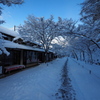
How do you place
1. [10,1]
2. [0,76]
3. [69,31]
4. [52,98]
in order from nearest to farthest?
[52,98], [10,1], [0,76], [69,31]

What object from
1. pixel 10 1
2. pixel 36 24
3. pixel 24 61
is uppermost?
pixel 36 24

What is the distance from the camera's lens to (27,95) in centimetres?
412

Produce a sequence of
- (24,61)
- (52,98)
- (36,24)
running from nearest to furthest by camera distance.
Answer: (52,98) → (24,61) → (36,24)

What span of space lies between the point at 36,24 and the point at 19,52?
799 cm

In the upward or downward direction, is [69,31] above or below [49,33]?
below

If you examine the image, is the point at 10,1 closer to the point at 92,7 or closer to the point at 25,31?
the point at 92,7

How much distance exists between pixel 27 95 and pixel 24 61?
9435mm

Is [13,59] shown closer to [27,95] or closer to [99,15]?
[27,95]

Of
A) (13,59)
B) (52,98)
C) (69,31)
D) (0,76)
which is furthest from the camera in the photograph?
(13,59)

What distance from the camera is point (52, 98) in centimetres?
394

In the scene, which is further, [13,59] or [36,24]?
[36,24]

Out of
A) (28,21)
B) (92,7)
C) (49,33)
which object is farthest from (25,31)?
(92,7)

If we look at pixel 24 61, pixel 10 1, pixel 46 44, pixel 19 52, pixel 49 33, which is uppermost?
pixel 49 33

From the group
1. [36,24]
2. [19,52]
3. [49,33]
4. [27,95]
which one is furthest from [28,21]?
[27,95]
